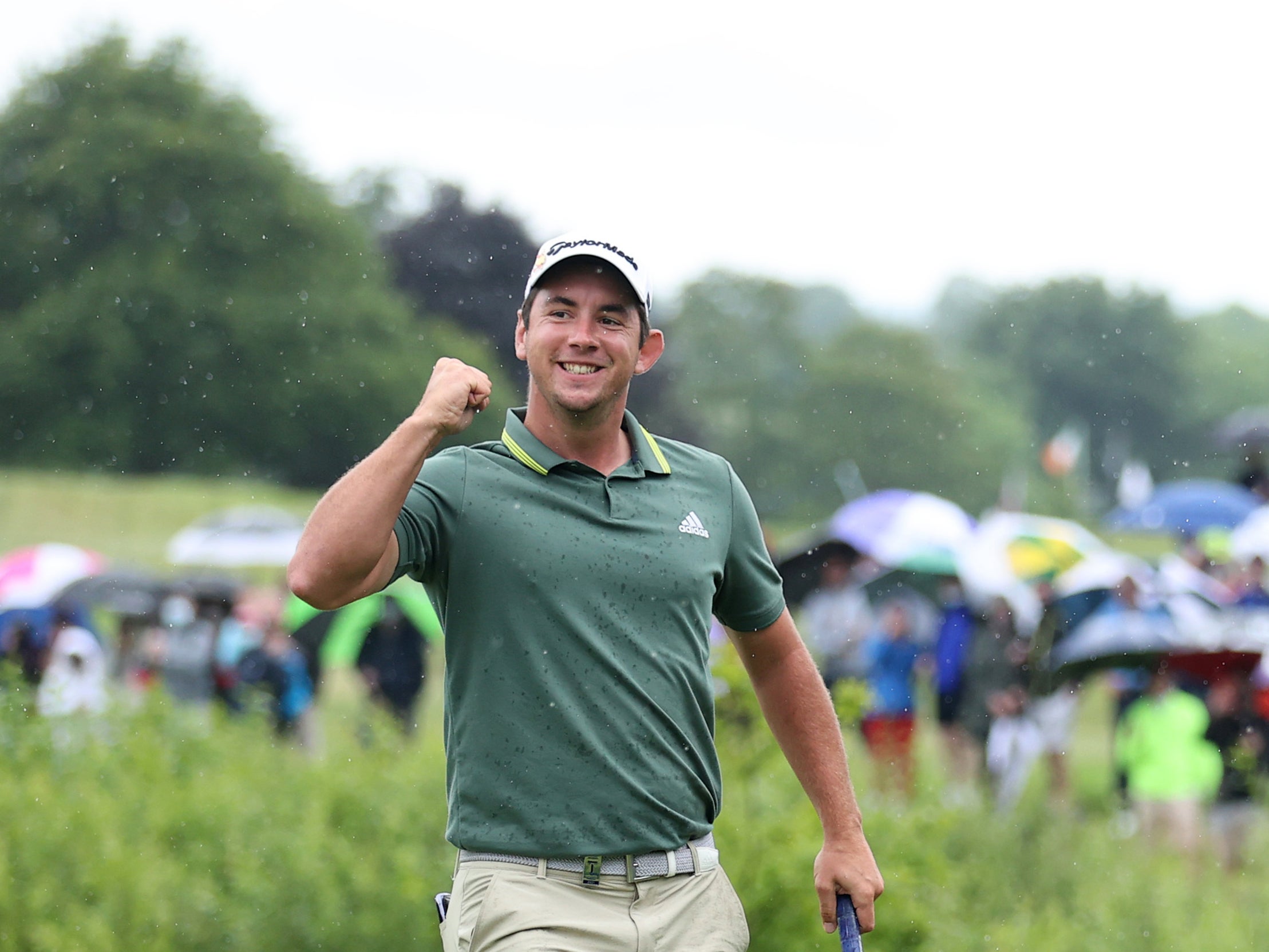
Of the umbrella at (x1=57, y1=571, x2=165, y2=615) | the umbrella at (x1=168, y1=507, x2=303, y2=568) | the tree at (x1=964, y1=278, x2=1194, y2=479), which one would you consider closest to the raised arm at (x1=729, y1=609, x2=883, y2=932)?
the umbrella at (x1=57, y1=571, x2=165, y2=615)

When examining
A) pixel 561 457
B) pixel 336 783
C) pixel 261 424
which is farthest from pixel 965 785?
pixel 261 424

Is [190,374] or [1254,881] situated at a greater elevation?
[190,374]

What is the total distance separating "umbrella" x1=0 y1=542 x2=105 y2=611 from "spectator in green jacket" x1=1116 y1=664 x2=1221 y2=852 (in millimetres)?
10392

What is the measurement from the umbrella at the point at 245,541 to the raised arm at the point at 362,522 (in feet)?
75.7

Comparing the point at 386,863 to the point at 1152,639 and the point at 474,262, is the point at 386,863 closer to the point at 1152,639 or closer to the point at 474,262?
the point at 1152,639

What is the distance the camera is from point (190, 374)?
5506cm

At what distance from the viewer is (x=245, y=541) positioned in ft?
93.6

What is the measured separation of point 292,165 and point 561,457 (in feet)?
191

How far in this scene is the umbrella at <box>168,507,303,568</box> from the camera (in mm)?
27312

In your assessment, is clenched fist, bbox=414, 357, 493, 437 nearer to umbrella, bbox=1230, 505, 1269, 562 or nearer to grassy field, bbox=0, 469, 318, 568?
umbrella, bbox=1230, 505, 1269, 562

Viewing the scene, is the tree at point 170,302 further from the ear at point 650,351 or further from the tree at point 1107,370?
the tree at point 1107,370

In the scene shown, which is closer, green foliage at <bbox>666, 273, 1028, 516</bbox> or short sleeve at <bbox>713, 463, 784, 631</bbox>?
short sleeve at <bbox>713, 463, 784, 631</bbox>

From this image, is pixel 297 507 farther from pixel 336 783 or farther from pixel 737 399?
pixel 737 399

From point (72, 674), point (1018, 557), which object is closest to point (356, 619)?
point (72, 674)
